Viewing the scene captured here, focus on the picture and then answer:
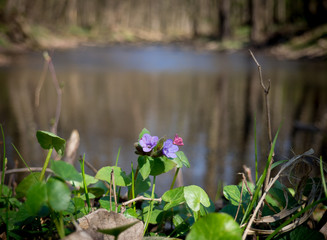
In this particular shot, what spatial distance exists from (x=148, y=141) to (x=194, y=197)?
0.44 feet

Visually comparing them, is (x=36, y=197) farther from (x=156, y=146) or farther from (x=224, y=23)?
(x=224, y=23)

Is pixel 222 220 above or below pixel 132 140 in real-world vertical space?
above

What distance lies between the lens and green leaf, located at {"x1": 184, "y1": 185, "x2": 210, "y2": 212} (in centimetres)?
59

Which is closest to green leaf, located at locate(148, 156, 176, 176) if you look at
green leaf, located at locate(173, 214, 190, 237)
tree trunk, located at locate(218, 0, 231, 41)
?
green leaf, located at locate(173, 214, 190, 237)

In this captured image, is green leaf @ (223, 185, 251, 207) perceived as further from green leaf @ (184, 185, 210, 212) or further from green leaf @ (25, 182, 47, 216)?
green leaf @ (25, 182, 47, 216)

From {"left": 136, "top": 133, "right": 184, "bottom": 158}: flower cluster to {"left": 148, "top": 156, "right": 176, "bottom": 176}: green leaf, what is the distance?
0.03 m

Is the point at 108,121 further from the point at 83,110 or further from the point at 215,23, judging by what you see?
the point at 215,23


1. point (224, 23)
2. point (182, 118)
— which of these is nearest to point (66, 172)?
point (182, 118)

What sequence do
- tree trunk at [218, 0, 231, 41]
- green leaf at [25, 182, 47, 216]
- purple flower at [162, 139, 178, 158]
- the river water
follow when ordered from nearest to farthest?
green leaf at [25, 182, 47, 216] → purple flower at [162, 139, 178, 158] → the river water → tree trunk at [218, 0, 231, 41]

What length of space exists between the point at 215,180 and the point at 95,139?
0.85 meters

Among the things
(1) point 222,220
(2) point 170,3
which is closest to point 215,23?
(2) point 170,3

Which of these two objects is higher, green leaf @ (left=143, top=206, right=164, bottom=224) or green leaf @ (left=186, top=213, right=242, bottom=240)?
green leaf @ (left=186, top=213, right=242, bottom=240)

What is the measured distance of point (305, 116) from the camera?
8.18ft

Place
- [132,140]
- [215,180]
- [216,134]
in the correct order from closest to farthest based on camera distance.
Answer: [215,180], [132,140], [216,134]
